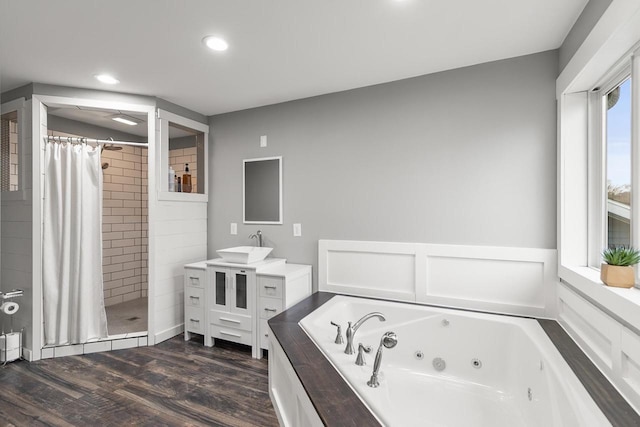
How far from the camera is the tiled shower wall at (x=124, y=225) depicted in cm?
395

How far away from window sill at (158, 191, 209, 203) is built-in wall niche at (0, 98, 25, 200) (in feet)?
3.50

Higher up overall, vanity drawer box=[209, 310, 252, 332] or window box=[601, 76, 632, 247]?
window box=[601, 76, 632, 247]

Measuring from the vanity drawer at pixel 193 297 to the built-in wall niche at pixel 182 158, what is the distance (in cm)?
91

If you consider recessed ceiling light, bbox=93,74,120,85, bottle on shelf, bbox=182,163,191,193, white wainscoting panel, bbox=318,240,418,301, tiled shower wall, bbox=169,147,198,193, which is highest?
recessed ceiling light, bbox=93,74,120,85

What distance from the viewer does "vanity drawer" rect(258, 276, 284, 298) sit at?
8.75 ft

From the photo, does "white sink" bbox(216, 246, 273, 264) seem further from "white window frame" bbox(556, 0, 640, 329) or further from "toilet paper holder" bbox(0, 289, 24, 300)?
"white window frame" bbox(556, 0, 640, 329)

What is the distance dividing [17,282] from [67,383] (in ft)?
3.63

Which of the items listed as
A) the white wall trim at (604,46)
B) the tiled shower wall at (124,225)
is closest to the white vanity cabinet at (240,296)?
the tiled shower wall at (124,225)

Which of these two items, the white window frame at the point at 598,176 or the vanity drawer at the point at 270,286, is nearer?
the white window frame at the point at 598,176

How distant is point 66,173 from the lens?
2.75 m

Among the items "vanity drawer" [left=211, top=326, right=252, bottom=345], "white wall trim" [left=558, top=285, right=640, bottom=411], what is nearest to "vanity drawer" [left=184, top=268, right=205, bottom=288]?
"vanity drawer" [left=211, top=326, right=252, bottom=345]

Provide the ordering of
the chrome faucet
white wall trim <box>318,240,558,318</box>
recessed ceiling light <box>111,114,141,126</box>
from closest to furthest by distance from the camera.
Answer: white wall trim <box>318,240,558,318</box> < recessed ceiling light <box>111,114,141,126</box> < the chrome faucet

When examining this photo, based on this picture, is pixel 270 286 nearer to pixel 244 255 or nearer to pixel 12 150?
pixel 244 255

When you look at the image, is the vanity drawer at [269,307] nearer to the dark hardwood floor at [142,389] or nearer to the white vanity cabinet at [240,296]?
the white vanity cabinet at [240,296]
